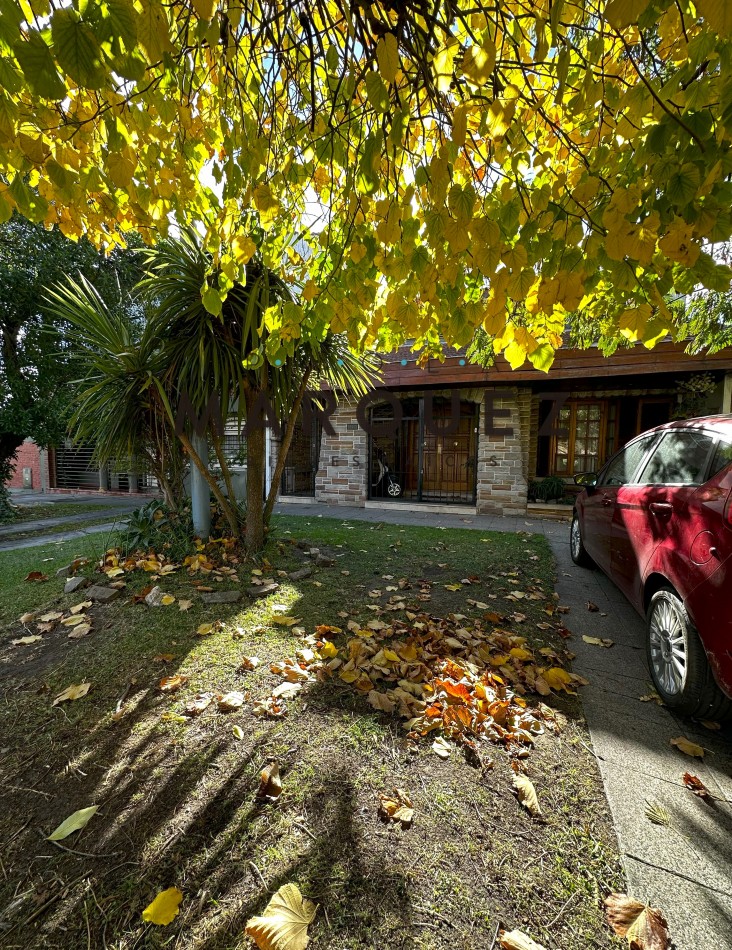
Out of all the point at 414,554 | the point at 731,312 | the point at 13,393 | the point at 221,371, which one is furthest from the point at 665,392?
the point at 13,393

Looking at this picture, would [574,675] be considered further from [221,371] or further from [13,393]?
[13,393]

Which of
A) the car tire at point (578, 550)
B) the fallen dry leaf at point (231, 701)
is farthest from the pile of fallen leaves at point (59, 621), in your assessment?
the car tire at point (578, 550)

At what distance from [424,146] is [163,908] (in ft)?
9.75

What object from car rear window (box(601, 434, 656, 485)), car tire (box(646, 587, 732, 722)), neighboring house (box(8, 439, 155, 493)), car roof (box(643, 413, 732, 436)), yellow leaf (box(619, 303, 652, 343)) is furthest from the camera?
neighboring house (box(8, 439, 155, 493))

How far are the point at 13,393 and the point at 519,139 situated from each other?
360 inches

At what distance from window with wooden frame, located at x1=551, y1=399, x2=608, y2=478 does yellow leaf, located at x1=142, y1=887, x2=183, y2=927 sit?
1019cm

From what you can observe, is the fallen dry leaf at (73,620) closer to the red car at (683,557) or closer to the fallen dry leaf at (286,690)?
the fallen dry leaf at (286,690)

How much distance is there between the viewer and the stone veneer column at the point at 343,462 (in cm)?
1011

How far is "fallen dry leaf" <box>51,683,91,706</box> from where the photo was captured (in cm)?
203

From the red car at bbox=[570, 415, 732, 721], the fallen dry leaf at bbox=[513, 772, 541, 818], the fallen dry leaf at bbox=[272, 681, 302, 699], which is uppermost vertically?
the red car at bbox=[570, 415, 732, 721]

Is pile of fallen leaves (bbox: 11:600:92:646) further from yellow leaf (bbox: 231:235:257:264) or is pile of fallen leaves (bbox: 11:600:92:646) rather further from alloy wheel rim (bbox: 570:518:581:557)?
alloy wheel rim (bbox: 570:518:581:557)

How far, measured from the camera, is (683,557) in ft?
6.86

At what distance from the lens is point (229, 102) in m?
2.45

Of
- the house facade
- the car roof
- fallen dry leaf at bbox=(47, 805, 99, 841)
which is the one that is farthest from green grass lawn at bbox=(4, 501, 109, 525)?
the car roof
